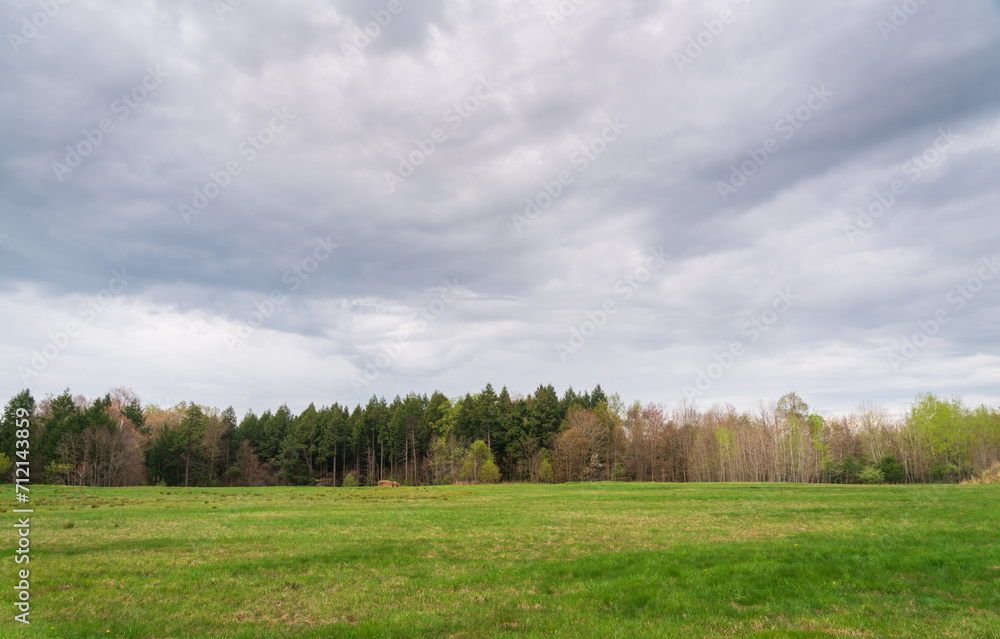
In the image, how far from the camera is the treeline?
81375 mm

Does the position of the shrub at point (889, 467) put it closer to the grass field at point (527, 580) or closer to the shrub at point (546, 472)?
the shrub at point (546, 472)

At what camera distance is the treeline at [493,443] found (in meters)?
81.4

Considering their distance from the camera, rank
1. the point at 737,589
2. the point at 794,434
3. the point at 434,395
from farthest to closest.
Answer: the point at 434,395 → the point at 794,434 → the point at 737,589

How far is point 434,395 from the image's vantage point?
114938mm

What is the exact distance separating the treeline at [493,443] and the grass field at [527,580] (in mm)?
72190

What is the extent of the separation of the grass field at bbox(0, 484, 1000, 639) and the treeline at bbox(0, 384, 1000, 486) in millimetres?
72190

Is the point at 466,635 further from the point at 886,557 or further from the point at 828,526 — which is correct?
the point at 828,526

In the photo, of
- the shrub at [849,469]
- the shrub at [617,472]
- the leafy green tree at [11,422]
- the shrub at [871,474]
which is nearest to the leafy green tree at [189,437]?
the leafy green tree at [11,422]

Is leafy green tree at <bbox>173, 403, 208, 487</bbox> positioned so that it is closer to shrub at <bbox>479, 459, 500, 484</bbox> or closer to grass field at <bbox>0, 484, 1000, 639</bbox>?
shrub at <bbox>479, 459, 500, 484</bbox>

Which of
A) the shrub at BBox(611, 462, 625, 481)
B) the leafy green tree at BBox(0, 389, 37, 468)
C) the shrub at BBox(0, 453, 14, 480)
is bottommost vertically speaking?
the shrub at BBox(611, 462, 625, 481)

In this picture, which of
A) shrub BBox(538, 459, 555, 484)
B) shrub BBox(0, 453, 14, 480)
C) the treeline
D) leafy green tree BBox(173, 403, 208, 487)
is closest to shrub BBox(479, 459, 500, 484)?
the treeline

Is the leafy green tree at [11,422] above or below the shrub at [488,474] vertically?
above

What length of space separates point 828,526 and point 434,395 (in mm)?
99245

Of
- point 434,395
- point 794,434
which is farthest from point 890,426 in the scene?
point 434,395
